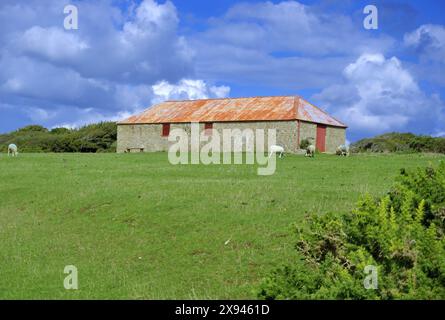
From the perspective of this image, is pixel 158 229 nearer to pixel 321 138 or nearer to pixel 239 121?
pixel 239 121

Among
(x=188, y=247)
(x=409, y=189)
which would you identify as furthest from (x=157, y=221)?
(x=409, y=189)

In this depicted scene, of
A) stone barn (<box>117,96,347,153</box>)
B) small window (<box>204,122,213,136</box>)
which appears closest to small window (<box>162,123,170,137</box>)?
stone barn (<box>117,96,347,153</box>)

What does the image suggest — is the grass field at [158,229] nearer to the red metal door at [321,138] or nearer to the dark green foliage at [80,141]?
the red metal door at [321,138]

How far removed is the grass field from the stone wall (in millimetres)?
27505

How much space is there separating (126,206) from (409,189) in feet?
41.2

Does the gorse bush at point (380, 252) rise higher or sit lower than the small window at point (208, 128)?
lower

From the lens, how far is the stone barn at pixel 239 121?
57.3 meters

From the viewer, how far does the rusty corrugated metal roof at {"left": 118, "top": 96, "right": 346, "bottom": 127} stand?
59031 millimetres

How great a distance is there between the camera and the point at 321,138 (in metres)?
61.3

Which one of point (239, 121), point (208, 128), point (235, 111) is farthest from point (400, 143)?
point (208, 128)

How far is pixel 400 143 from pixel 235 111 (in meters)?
22.1

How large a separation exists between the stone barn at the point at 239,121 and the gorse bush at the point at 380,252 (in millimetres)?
46774

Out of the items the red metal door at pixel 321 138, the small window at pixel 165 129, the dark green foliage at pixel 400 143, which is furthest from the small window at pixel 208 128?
the dark green foliage at pixel 400 143
